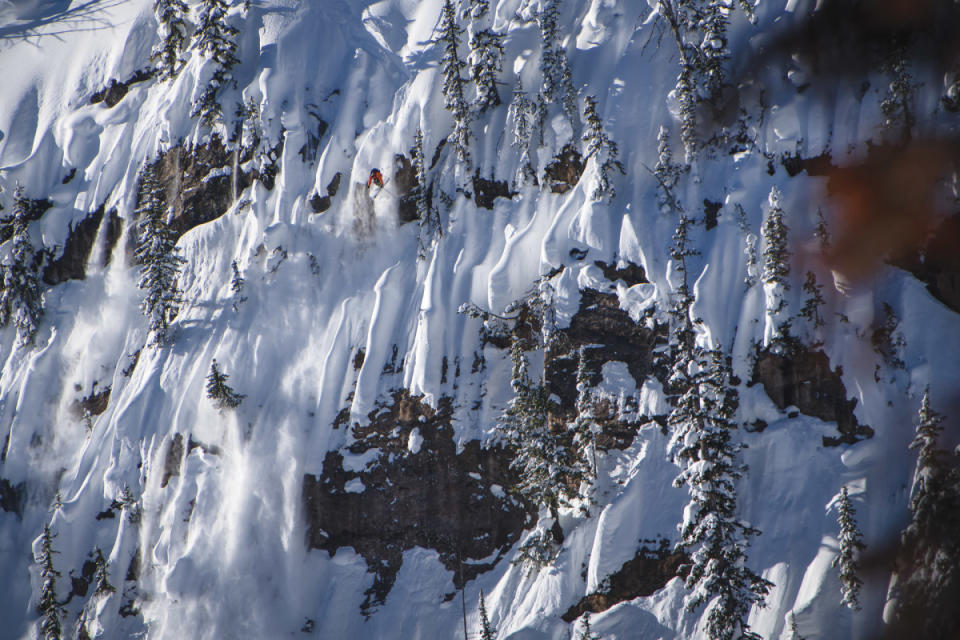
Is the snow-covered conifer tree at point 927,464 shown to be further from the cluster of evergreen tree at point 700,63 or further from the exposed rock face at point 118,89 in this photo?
the exposed rock face at point 118,89

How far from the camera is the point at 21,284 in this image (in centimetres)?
4394

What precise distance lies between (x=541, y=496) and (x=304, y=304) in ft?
58.5

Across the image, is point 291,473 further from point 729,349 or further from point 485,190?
point 729,349

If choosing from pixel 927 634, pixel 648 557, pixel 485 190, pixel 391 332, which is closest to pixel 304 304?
pixel 391 332

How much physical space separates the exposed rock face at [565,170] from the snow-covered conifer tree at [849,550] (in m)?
18.7

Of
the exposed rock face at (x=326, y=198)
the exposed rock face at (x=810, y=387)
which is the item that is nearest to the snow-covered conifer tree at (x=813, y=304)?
the exposed rock face at (x=810, y=387)

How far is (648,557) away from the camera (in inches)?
971

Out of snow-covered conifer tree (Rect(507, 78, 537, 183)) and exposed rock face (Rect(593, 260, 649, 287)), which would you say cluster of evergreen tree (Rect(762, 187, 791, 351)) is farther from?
snow-covered conifer tree (Rect(507, 78, 537, 183))

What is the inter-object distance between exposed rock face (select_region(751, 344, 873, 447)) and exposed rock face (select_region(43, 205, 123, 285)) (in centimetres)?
4187

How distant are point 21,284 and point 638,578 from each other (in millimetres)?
43970

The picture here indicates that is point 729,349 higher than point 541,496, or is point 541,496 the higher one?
point 729,349

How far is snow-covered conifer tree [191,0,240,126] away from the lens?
137 feet

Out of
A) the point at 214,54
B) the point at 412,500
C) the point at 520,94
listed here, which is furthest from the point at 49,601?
the point at 520,94

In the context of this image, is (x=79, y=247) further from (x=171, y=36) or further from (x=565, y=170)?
(x=565, y=170)
